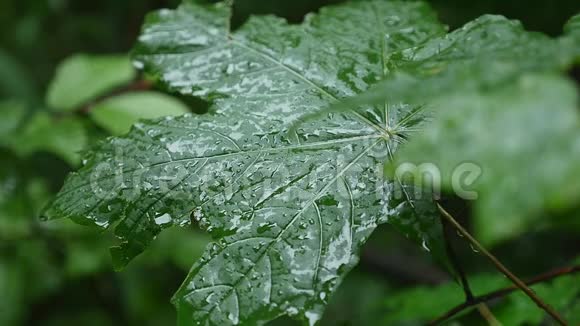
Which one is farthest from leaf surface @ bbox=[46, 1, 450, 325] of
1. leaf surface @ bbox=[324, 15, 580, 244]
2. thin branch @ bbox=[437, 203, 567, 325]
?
leaf surface @ bbox=[324, 15, 580, 244]

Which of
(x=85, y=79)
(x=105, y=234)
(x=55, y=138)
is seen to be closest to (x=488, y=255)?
(x=55, y=138)

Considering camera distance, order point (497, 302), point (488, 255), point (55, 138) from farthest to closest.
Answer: point (55, 138) → point (497, 302) → point (488, 255)

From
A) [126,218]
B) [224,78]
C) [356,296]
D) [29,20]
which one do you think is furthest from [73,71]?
[356,296]

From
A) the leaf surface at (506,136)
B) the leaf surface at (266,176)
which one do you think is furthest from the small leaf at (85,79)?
the leaf surface at (506,136)

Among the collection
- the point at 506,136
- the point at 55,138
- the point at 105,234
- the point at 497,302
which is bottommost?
the point at 105,234

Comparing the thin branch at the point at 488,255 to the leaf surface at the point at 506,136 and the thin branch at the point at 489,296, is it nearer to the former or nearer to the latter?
the thin branch at the point at 489,296

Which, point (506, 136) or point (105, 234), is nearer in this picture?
point (506, 136)

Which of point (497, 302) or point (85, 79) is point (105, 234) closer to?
point (85, 79)

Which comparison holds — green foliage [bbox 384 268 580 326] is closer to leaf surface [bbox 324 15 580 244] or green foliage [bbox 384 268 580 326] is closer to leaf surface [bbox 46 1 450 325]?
leaf surface [bbox 46 1 450 325]
